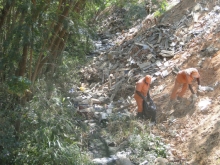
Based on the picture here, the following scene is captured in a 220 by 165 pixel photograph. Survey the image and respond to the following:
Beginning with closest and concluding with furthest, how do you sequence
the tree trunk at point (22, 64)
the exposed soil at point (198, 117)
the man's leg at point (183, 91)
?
the tree trunk at point (22, 64) → the exposed soil at point (198, 117) → the man's leg at point (183, 91)

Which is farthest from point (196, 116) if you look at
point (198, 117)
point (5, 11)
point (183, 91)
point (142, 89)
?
point (5, 11)

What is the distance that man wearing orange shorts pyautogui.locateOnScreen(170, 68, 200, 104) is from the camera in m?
9.72

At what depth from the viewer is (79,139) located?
27.0ft

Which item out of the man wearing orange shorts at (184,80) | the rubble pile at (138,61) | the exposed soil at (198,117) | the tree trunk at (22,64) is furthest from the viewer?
the rubble pile at (138,61)

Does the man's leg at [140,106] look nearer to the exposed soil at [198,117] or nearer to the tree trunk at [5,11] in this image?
the exposed soil at [198,117]

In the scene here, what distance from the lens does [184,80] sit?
32.4ft

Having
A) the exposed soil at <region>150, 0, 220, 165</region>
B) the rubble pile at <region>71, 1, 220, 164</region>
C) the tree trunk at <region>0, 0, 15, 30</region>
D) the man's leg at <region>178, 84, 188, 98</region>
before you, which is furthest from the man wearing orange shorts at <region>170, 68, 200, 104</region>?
the tree trunk at <region>0, 0, 15, 30</region>

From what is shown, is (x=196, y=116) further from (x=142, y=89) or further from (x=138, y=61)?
(x=138, y=61)

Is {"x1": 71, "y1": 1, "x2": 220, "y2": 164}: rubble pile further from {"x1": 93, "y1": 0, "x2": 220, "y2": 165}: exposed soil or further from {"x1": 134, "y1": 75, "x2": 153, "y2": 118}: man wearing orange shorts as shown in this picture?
{"x1": 134, "y1": 75, "x2": 153, "y2": 118}: man wearing orange shorts

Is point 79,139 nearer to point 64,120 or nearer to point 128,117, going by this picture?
point 64,120

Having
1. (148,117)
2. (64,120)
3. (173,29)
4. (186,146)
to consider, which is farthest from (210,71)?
(64,120)

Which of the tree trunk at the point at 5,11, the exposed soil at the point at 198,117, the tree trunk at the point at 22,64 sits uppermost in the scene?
the tree trunk at the point at 5,11

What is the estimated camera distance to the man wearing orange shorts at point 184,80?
9719mm

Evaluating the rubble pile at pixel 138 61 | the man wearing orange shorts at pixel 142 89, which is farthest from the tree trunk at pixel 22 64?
the rubble pile at pixel 138 61
